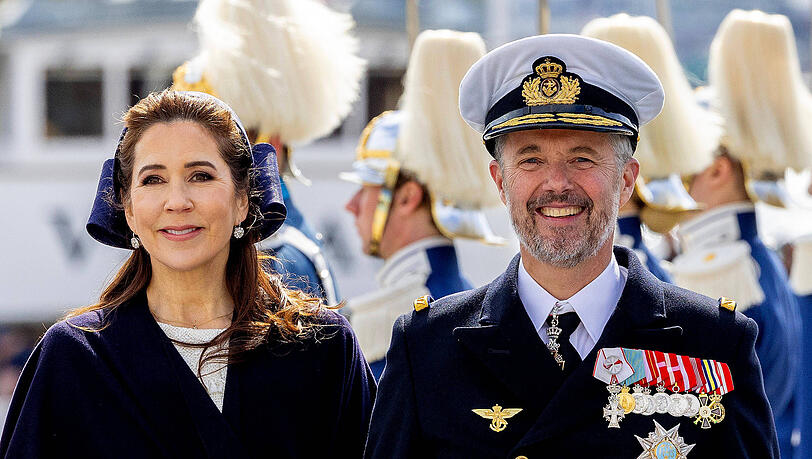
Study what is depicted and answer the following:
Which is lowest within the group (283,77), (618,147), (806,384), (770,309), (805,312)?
(806,384)

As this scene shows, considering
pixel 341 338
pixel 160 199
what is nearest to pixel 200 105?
pixel 160 199

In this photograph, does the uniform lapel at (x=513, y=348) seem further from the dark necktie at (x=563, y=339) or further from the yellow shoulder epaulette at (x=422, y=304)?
the yellow shoulder epaulette at (x=422, y=304)

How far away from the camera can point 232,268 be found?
3322 millimetres

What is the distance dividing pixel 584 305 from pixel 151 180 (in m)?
1.05

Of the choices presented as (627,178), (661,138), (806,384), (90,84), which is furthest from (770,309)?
(90,84)

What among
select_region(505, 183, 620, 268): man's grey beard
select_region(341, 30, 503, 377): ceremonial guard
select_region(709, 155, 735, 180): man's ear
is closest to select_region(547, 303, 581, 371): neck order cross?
select_region(505, 183, 620, 268): man's grey beard

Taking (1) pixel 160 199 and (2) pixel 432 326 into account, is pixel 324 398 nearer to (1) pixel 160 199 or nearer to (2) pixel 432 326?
(2) pixel 432 326

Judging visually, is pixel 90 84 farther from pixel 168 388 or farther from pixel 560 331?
pixel 560 331

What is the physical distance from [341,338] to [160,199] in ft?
1.80

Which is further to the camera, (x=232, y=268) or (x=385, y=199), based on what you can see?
(x=385, y=199)

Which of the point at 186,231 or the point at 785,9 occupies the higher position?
the point at 785,9

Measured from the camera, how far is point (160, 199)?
3109 millimetres

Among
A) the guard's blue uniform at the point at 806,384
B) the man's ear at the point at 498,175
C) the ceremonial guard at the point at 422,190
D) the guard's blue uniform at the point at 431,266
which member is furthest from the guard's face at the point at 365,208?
the man's ear at the point at 498,175

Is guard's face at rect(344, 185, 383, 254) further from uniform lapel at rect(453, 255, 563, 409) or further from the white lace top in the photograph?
uniform lapel at rect(453, 255, 563, 409)
